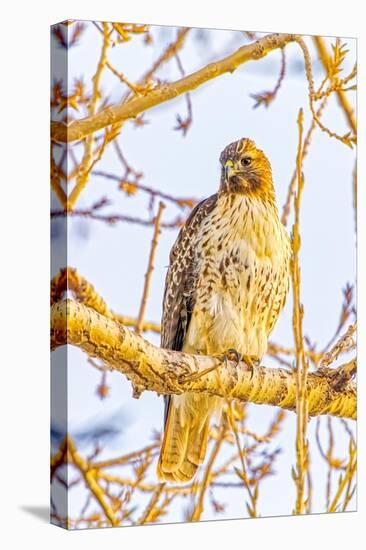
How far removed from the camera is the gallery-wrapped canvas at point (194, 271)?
134 inches

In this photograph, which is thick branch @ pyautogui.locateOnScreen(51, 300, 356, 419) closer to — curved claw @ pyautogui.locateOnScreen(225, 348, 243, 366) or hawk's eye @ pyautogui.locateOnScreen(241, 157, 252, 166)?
curved claw @ pyautogui.locateOnScreen(225, 348, 243, 366)

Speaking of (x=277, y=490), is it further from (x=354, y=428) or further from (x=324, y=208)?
(x=324, y=208)

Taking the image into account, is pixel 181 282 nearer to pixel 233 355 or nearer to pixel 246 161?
pixel 233 355

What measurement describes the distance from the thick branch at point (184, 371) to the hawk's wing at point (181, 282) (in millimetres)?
96

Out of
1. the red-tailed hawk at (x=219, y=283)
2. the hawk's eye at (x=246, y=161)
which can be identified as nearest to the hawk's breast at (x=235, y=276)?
the red-tailed hawk at (x=219, y=283)

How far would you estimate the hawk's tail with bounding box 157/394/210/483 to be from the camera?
11.9 feet

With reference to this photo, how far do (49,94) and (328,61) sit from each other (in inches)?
46.9

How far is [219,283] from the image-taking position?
12.1 feet

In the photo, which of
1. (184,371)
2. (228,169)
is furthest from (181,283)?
(228,169)

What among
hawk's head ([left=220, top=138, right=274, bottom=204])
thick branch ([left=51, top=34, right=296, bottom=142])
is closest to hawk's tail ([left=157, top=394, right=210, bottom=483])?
hawk's head ([left=220, top=138, right=274, bottom=204])

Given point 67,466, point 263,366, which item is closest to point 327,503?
point 263,366

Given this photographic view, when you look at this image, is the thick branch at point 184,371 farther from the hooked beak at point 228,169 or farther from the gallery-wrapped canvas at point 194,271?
the hooked beak at point 228,169

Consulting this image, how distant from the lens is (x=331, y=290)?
398 cm

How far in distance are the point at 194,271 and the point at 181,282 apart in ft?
0.22
